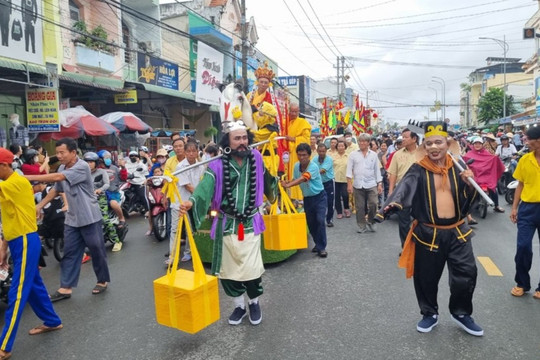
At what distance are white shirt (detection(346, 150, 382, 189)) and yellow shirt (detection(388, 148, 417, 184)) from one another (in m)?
1.39

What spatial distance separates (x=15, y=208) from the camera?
362 cm

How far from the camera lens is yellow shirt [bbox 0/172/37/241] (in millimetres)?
3592

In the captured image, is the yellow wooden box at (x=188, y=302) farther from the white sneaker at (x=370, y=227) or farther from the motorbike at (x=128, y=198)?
the motorbike at (x=128, y=198)

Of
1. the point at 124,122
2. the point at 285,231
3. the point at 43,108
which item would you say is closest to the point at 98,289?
the point at 285,231

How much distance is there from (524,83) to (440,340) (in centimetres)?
6191

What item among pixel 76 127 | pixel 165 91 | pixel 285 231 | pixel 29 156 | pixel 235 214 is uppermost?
pixel 165 91

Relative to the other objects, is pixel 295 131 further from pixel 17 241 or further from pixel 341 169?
pixel 17 241

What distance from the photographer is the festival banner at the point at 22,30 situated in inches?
349

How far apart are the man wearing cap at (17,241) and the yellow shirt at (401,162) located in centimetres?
473

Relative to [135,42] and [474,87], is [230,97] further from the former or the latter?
[474,87]

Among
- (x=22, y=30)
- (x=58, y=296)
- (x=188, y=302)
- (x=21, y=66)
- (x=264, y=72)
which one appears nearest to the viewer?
(x=188, y=302)

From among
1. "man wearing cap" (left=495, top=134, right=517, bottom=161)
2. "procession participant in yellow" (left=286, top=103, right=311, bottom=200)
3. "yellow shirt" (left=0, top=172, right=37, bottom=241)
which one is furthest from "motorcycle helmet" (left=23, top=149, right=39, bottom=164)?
"man wearing cap" (left=495, top=134, right=517, bottom=161)

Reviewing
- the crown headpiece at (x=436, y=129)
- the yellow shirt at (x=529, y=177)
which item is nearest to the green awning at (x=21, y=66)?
the crown headpiece at (x=436, y=129)

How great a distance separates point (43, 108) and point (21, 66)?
1144 millimetres
